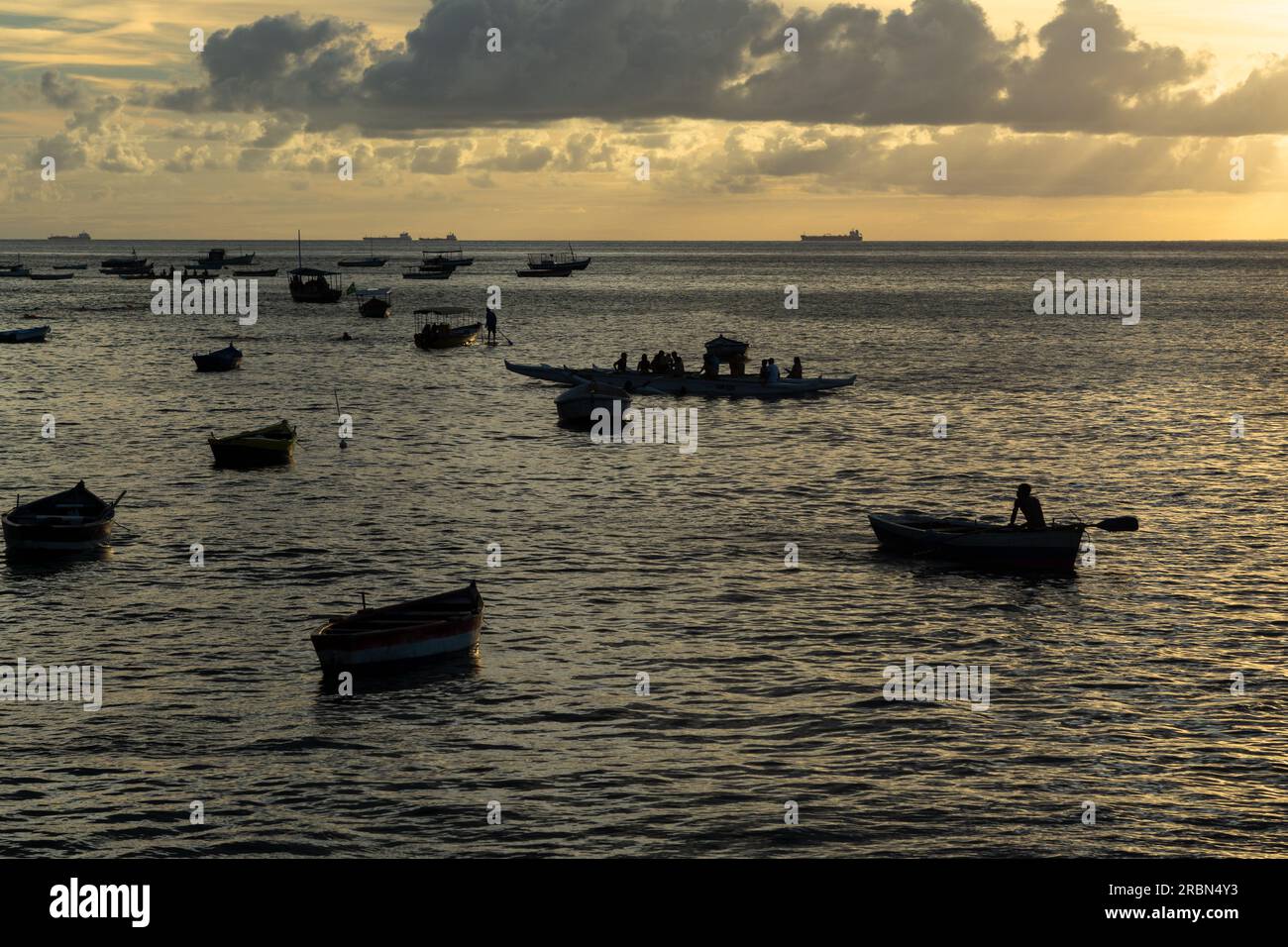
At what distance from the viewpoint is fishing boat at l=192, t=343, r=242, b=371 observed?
98688 mm

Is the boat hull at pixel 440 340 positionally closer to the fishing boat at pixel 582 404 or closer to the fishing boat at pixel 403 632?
the fishing boat at pixel 582 404

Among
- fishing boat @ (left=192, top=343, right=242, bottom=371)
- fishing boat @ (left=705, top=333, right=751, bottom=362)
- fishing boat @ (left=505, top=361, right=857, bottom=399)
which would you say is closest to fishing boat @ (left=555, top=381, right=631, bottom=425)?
fishing boat @ (left=505, top=361, right=857, bottom=399)

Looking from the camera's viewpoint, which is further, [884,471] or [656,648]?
[884,471]

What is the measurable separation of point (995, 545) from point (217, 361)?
7591 centimetres

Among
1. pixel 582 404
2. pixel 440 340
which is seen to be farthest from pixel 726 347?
pixel 582 404

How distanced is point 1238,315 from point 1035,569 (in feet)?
522

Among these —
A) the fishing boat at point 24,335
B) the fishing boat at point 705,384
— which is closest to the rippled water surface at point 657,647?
the fishing boat at point 705,384

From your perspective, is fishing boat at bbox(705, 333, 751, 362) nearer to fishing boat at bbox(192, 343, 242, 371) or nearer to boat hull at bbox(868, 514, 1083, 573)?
fishing boat at bbox(192, 343, 242, 371)

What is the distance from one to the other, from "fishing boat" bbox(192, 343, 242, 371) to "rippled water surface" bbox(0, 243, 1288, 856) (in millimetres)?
30345

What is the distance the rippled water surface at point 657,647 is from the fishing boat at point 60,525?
2.39 feet

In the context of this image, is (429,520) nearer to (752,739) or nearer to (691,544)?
(691,544)
